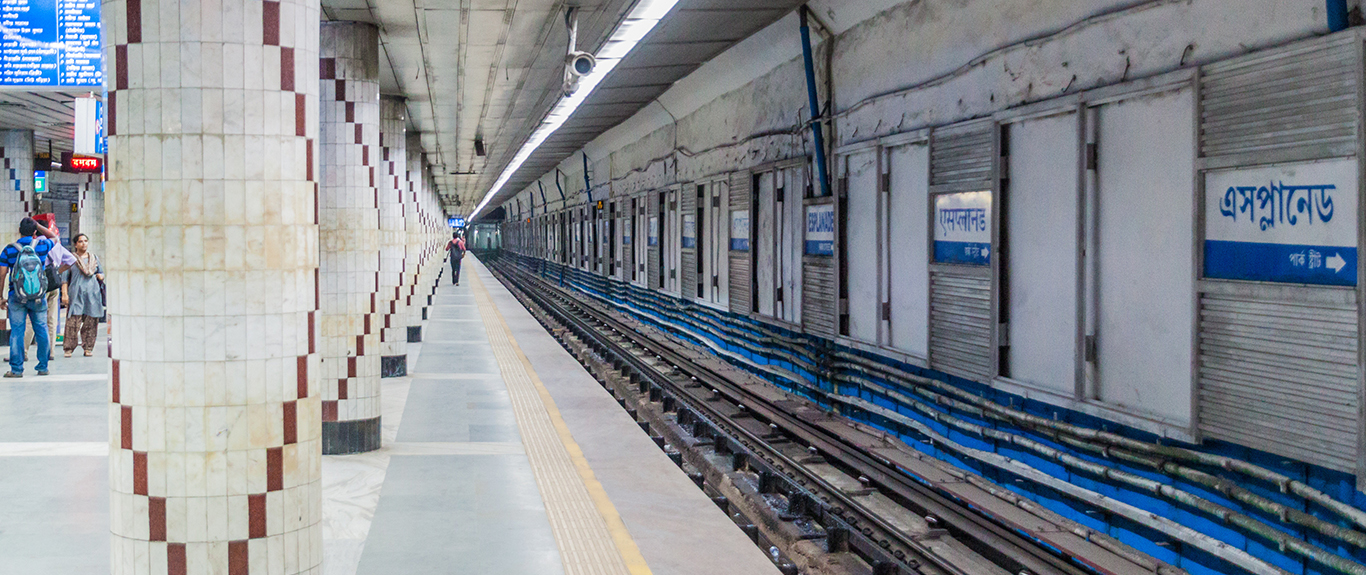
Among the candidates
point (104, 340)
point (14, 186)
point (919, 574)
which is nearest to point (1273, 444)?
point (919, 574)

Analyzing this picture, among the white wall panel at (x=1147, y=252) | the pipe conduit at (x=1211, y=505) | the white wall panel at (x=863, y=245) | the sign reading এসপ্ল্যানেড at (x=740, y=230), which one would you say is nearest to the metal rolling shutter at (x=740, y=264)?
the sign reading এসপ্ল্যানেড at (x=740, y=230)

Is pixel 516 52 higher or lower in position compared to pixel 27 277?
higher

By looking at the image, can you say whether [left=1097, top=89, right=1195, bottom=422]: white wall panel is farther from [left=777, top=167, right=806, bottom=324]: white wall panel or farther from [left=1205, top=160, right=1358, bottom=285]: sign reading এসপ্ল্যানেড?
[left=777, top=167, right=806, bottom=324]: white wall panel

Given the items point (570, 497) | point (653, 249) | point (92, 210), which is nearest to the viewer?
point (570, 497)

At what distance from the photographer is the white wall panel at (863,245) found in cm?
855

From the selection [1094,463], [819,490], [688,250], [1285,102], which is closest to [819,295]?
[819,490]

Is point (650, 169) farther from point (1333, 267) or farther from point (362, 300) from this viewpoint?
point (1333, 267)

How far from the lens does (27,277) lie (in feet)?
35.4

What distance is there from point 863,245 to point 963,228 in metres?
1.81

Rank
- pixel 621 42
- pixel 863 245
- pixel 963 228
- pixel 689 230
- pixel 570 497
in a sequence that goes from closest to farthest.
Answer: pixel 570 497
pixel 963 228
pixel 863 245
pixel 621 42
pixel 689 230

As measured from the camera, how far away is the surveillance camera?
9695mm

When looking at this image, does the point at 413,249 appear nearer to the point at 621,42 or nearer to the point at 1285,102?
the point at 621,42

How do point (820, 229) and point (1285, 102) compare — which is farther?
point (820, 229)

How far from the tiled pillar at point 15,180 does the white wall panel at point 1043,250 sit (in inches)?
620
